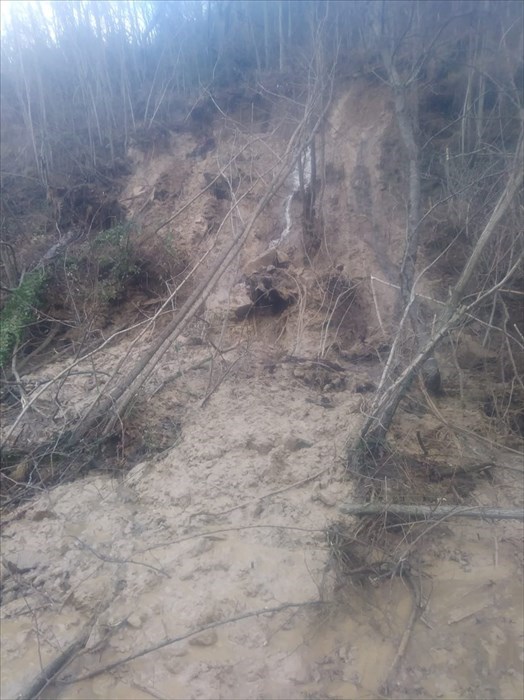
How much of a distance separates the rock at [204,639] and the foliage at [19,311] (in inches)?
150

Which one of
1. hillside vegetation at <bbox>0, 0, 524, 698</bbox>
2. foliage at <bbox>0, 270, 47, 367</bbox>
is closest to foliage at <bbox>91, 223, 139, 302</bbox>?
hillside vegetation at <bbox>0, 0, 524, 698</bbox>

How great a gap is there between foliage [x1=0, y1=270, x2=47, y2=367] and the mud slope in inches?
51.5

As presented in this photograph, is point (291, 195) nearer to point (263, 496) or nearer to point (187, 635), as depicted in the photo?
point (263, 496)

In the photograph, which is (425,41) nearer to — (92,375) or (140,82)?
(140,82)

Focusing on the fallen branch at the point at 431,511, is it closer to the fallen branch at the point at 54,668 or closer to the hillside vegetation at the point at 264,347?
the hillside vegetation at the point at 264,347

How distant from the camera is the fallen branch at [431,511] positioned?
362cm

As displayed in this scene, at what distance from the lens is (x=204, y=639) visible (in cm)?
333

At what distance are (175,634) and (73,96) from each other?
8.73 m

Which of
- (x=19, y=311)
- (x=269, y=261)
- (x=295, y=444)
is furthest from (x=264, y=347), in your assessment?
(x=19, y=311)

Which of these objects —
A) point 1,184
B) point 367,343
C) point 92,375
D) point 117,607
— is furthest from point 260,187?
point 117,607

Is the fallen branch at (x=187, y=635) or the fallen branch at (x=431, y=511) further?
the fallen branch at (x=431, y=511)

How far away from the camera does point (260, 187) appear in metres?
7.41

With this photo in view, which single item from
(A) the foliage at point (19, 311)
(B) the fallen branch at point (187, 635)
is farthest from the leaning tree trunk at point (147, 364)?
(B) the fallen branch at point (187, 635)

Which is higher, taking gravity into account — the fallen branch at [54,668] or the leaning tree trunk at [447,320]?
the leaning tree trunk at [447,320]
